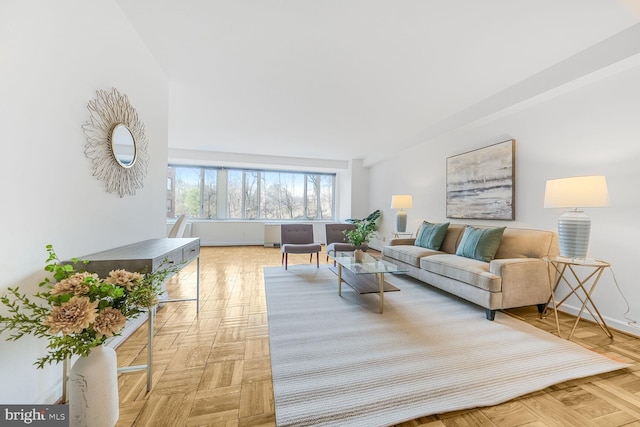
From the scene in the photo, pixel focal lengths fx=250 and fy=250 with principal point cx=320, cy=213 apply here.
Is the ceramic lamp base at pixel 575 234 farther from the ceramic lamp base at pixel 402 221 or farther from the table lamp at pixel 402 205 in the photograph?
the ceramic lamp base at pixel 402 221

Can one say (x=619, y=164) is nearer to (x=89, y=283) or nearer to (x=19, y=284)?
(x=89, y=283)

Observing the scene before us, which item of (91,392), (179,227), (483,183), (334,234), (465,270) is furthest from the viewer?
(334,234)

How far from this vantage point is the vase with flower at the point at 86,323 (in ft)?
3.27

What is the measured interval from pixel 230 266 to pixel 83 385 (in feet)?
11.9

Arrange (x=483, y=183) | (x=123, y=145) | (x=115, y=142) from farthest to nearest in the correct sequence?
(x=483, y=183)
(x=123, y=145)
(x=115, y=142)

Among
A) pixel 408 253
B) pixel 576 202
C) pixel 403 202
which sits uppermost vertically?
pixel 403 202

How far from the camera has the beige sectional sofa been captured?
2.35 metres

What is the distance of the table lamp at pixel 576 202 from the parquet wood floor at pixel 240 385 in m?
0.77

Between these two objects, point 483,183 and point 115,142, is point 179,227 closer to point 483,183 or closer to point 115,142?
point 115,142

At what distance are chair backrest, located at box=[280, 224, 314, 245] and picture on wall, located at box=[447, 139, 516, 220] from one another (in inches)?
100.0

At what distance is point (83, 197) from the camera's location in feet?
5.16

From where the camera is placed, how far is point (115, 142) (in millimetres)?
1849

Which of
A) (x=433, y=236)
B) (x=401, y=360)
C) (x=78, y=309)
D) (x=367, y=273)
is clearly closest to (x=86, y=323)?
(x=78, y=309)

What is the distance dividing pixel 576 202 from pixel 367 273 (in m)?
1.91
